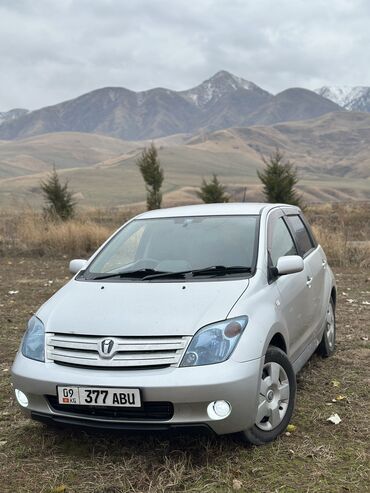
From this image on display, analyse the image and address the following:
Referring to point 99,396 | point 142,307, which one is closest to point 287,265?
point 142,307

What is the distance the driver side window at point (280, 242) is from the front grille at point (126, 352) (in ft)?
4.48

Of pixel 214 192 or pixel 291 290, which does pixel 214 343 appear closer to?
pixel 291 290

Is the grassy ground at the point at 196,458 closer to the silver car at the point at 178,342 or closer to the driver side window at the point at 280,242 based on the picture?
the silver car at the point at 178,342

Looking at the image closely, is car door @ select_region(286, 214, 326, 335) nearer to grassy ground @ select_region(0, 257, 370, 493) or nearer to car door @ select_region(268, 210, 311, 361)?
car door @ select_region(268, 210, 311, 361)

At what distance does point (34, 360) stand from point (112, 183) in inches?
5346

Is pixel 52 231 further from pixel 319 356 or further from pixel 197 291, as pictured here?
pixel 197 291

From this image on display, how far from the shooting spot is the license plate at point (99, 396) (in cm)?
315

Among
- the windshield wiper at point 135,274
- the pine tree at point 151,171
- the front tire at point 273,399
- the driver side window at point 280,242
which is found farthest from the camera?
the pine tree at point 151,171

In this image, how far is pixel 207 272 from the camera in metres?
4.07

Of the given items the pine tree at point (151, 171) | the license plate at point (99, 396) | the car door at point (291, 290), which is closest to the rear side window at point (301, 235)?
the car door at point (291, 290)

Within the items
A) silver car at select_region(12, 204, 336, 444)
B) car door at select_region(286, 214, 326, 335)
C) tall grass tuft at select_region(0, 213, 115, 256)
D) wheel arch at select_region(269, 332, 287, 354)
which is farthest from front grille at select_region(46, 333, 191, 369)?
tall grass tuft at select_region(0, 213, 115, 256)

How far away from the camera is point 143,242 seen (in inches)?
190

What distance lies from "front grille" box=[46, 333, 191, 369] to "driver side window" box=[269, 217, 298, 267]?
137cm

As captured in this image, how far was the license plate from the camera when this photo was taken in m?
3.15
